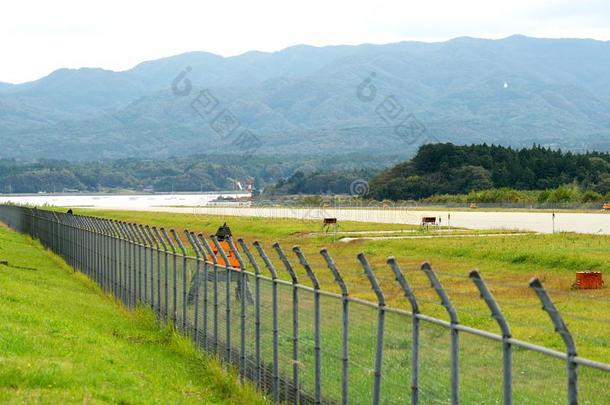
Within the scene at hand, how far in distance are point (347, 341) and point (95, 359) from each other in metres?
6.35

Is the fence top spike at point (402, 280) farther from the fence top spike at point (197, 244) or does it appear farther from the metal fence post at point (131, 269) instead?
the metal fence post at point (131, 269)

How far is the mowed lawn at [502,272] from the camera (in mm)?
25266

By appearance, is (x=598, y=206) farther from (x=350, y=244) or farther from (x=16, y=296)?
(x=16, y=296)

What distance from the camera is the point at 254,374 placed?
61.6ft

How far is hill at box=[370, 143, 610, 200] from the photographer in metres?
153

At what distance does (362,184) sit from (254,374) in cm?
17822

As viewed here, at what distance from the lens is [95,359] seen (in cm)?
1914

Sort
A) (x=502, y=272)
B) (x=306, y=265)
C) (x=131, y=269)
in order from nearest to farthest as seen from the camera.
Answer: (x=306, y=265) → (x=131, y=269) → (x=502, y=272)

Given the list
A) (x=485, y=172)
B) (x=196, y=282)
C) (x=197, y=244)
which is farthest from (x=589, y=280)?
(x=485, y=172)

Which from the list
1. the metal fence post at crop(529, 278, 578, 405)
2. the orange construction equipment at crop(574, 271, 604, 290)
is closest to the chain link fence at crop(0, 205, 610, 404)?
the metal fence post at crop(529, 278, 578, 405)

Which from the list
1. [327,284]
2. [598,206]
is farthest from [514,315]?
[598,206]

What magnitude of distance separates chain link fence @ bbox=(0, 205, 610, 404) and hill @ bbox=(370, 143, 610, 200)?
393 feet

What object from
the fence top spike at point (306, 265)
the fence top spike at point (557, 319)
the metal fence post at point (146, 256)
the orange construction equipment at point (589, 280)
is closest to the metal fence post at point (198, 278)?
the metal fence post at point (146, 256)

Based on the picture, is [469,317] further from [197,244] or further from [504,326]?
[504,326]
